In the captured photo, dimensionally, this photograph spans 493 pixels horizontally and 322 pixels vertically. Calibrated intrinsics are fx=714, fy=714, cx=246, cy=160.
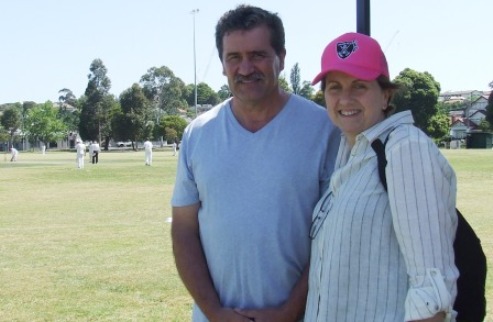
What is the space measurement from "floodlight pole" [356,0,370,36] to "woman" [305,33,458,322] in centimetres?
67

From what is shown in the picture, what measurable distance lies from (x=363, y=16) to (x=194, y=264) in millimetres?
1311

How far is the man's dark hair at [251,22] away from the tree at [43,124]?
125072 millimetres

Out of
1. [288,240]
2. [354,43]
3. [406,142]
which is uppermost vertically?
[354,43]

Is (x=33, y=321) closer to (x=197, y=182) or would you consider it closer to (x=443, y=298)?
(x=197, y=182)

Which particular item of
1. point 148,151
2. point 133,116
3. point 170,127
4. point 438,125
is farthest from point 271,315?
point 170,127

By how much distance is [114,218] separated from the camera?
14.7 metres

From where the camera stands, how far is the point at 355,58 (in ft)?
7.95

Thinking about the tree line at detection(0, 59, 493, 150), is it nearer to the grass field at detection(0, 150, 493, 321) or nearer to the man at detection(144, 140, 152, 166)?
the man at detection(144, 140, 152, 166)

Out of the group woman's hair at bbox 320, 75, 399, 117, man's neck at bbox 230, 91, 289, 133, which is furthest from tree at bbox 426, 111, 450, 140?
woman's hair at bbox 320, 75, 399, 117

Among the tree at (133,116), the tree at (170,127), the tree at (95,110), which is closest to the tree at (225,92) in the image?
the tree at (170,127)

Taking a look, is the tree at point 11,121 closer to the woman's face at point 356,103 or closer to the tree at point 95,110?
the tree at point 95,110

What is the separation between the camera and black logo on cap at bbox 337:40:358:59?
2443 millimetres

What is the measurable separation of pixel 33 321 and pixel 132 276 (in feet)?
6.25

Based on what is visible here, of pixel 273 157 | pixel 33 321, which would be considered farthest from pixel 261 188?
pixel 33 321
